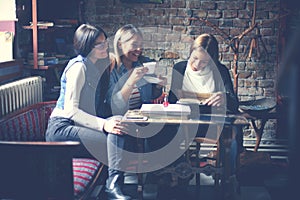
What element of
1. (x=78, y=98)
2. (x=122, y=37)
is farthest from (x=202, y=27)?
(x=78, y=98)

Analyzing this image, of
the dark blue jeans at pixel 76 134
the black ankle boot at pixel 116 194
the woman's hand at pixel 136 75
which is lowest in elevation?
the black ankle boot at pixel 116 194

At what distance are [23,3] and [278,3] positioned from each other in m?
2.47

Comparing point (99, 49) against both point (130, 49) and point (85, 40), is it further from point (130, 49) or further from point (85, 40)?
point (130, 49)

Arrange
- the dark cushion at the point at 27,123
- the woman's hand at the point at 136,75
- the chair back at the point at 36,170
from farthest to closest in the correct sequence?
the woman's hand at the point at 136,75 < the dark cushion at the point at 27,123 < the chair back at the point at 36,170

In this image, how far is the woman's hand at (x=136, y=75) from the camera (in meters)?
3.24

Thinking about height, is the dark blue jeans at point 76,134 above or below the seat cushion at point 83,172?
above

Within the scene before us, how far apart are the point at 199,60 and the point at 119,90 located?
75cm

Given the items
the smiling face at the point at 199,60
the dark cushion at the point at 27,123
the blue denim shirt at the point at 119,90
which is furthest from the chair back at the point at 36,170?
the smiling face at the point at 199,60

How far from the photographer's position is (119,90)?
3373 mm

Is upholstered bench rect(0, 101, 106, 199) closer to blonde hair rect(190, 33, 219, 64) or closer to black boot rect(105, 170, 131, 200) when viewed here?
black boot rect(105, 170, 131, 200)

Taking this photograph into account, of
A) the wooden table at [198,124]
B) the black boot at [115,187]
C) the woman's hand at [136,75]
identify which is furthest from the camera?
the woman's hand at [136,75]

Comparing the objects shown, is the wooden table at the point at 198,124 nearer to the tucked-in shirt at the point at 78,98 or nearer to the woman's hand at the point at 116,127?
the woman's hand at the point at 116,127

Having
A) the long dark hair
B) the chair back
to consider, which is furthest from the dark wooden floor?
the long dark hair

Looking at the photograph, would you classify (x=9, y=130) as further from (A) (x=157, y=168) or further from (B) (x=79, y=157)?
(A) (x=157, y=168)
